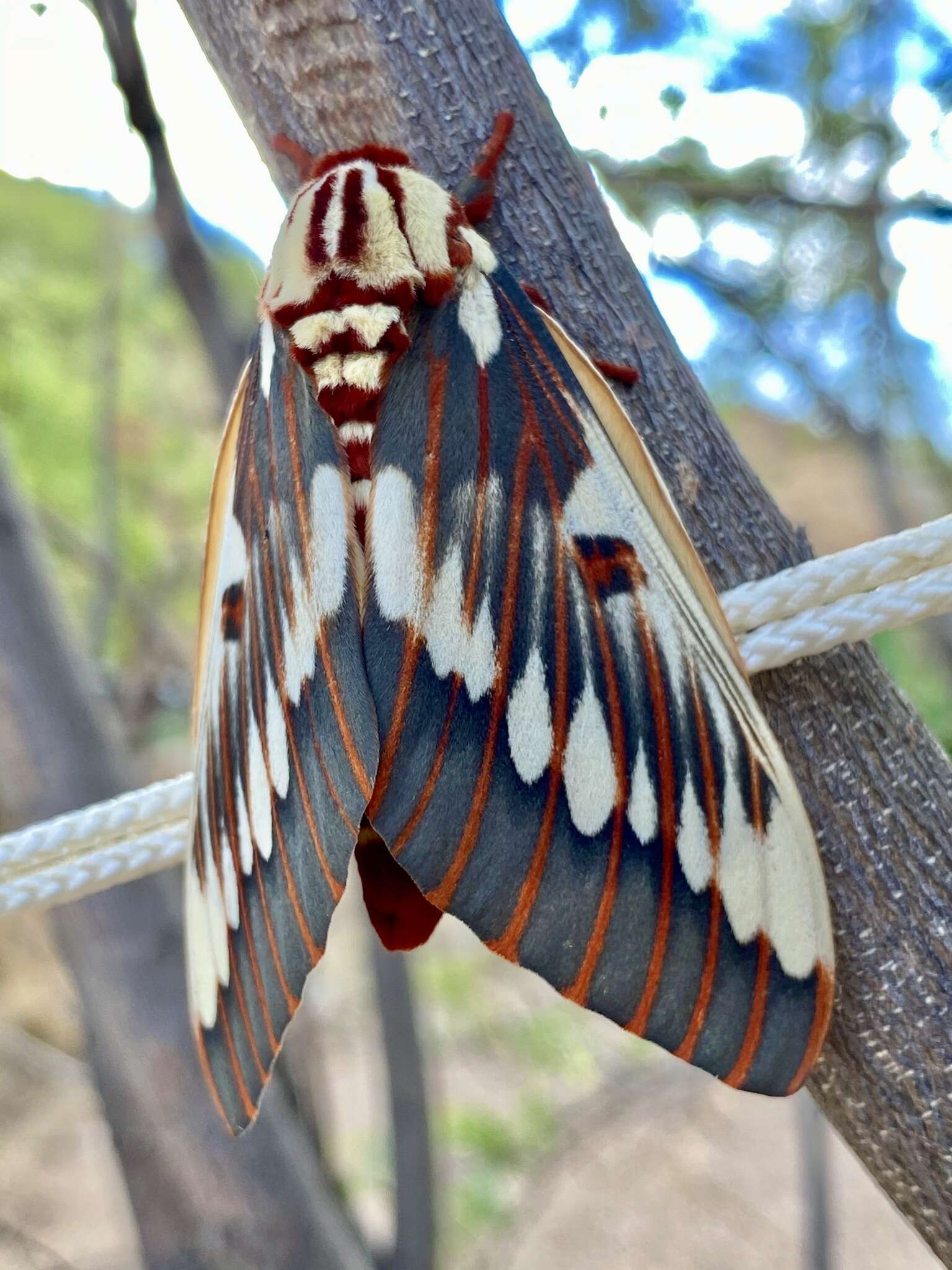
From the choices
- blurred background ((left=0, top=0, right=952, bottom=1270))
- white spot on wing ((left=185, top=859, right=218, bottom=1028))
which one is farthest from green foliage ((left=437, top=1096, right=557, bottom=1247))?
white spot on wing ((left=185, top=859, right=218, bottom=1028))

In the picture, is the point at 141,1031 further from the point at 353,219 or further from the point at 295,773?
the point at 353,219

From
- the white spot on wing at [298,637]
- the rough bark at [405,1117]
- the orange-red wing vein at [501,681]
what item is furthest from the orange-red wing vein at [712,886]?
the rough bark at [405,1117]

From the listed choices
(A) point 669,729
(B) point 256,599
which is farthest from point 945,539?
(B) point 256,599

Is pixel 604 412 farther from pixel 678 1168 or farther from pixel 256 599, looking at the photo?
pixel 678 1168

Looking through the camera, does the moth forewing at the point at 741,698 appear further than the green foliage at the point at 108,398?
No

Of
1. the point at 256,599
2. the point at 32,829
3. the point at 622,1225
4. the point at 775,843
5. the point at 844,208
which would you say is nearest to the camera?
the point at 775,843

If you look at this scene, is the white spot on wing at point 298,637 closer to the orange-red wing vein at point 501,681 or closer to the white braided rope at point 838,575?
the orange-red wing vein at point 501,681

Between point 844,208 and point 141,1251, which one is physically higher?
point 844,208
